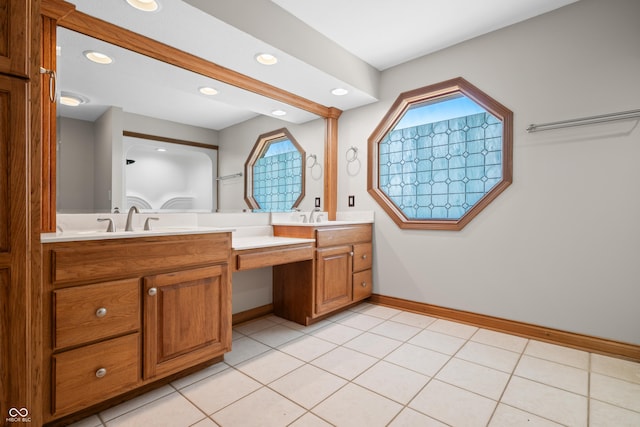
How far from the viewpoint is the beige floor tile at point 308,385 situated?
63.8 inches

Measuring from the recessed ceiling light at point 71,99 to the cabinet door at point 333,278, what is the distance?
1.93m

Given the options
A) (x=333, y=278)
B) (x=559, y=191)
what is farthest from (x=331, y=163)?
(x=559, y=191)

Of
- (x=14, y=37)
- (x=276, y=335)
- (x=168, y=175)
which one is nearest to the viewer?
(x=14, y=37)

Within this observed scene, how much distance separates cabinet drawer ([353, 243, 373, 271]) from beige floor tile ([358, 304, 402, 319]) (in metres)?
0.40

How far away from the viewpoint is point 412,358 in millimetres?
2062

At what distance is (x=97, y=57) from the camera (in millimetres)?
1979

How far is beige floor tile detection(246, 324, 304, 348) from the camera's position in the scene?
2352mm

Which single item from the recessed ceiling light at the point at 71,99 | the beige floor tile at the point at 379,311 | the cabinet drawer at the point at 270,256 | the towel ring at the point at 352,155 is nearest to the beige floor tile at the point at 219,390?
the cabinet drawer at the point at 270,256

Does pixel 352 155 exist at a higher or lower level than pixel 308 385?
higher

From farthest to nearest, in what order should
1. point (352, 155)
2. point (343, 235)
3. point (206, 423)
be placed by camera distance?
point (352, 155) → point (343, 235) → point (206, 423)

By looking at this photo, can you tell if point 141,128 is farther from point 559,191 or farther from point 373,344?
point 559,191

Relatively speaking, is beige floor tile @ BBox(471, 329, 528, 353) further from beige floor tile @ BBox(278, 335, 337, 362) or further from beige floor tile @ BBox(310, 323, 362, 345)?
beige floor tile @ BBox(278, 335, 337, 362)

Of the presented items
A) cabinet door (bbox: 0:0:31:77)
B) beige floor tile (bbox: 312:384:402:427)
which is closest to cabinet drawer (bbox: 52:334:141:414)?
beige floor tile (bbox: 312:384:402:427)

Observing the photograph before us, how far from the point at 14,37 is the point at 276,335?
7.30ft
